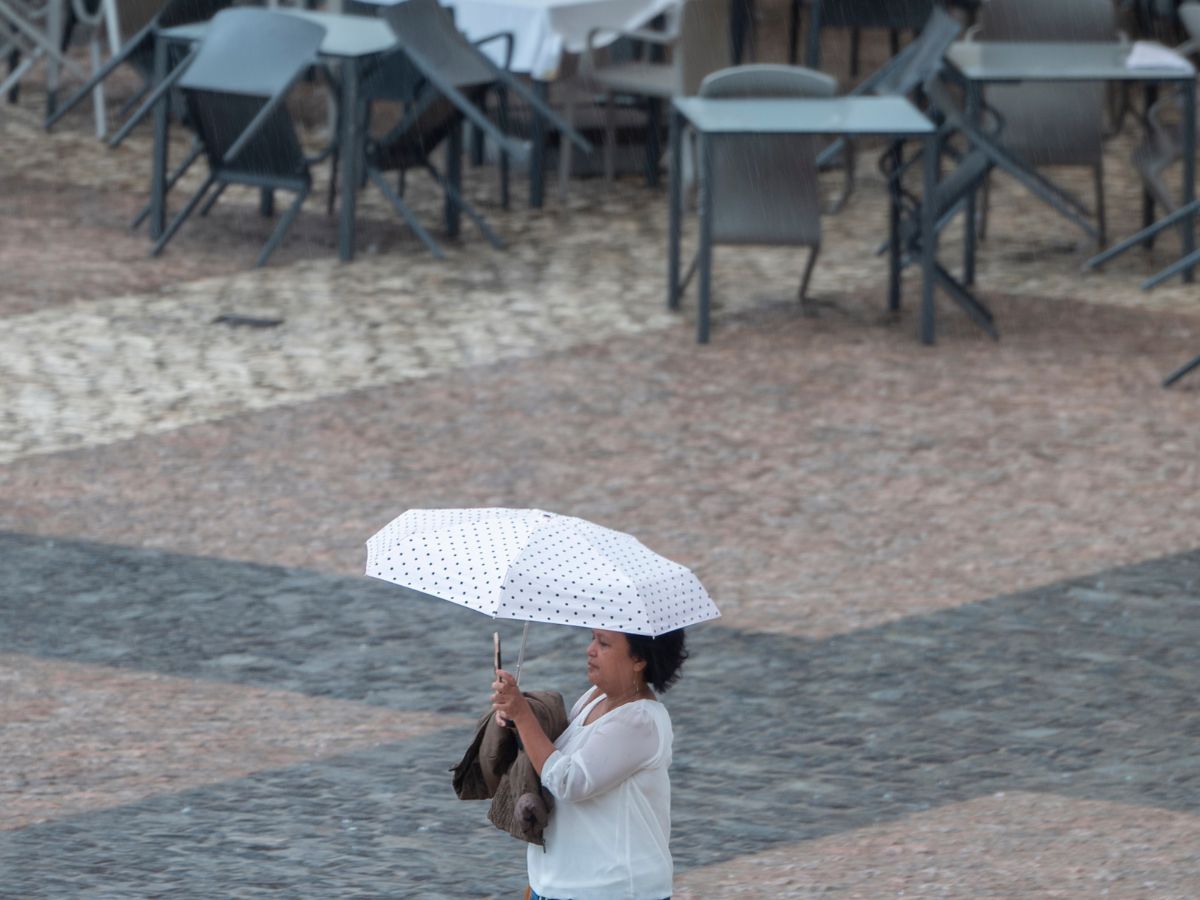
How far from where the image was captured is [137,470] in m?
7.16

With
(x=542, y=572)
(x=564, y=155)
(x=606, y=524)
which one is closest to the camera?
(x=542, y=572)

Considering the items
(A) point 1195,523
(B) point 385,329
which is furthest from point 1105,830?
(B) point 385,329

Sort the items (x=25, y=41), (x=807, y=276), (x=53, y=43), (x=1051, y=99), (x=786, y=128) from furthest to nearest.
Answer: (x=25, y=41), (x=53, y=43), (x=1051, y=99), (x=807, y=276), (x=786, y=128)

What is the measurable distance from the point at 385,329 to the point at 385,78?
2209 mm

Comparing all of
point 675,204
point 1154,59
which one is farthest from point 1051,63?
point 675,204

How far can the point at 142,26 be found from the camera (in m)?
13.5

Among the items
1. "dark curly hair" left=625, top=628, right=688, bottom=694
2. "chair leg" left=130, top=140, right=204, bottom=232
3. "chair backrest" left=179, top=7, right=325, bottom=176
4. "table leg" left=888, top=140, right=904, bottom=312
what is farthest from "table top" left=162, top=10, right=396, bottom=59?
"dark curly hair" left=625, top=628, right=688, bottom=694

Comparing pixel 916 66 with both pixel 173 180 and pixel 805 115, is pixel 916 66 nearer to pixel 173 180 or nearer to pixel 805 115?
pixel 805 115

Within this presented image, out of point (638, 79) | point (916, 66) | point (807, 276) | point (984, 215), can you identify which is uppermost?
point (916, 66)

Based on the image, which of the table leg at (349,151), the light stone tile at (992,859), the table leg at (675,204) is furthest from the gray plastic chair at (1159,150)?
the light stone tile at (992,859)

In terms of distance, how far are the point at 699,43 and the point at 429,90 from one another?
189cm

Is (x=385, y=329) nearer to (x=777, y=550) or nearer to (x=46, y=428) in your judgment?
(x=46, y=428)

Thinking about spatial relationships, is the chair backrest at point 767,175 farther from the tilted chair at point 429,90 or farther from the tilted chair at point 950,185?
the tilted chair at point 429,90

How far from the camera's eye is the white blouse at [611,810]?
3.12 meters
